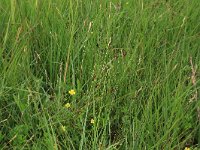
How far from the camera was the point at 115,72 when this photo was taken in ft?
5.46

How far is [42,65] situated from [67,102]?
27cm

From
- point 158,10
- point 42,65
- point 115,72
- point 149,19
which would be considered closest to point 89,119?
point 115,72

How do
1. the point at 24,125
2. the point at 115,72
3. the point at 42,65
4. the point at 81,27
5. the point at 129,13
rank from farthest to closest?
the point at 129,13
the point at 81,27
the point at 42,65
the point at 115,72
the point at 24,125

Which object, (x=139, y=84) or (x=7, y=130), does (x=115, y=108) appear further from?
(x=7, y=130)

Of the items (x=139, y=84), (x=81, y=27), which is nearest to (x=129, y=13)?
(x=81, y=27)

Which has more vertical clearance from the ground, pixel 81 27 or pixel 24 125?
pixel 81 27

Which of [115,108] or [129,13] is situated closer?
[115,108]

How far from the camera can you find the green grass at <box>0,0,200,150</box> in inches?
55.7

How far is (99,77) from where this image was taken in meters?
1.59

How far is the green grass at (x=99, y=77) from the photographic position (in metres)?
1.41

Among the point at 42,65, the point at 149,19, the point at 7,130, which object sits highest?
the point at 149,19

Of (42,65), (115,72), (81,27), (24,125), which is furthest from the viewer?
(81,27)

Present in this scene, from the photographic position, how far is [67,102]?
1630 millimetres

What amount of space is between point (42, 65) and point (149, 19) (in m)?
0.65
